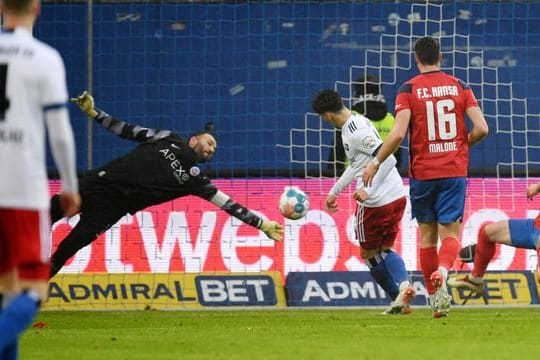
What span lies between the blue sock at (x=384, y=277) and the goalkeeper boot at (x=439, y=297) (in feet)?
3.61

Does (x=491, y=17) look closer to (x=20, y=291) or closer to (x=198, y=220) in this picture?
(x=198, y=220)

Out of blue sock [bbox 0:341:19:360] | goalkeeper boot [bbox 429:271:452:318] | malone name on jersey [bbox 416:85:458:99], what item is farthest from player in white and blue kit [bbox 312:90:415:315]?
blue sock [bbox 0:341:19:360]

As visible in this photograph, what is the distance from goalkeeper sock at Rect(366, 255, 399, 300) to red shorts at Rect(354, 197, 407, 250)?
128mm

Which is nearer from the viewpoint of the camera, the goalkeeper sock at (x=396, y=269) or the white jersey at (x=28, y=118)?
the white jersey at (x=28, y=118)

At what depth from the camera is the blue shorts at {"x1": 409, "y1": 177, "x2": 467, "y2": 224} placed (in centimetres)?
1202

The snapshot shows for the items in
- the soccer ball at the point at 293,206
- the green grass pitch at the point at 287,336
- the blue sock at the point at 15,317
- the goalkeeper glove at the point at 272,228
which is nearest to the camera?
the blue sock at the point at 15,317

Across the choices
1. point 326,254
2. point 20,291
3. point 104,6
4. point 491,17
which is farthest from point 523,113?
point 20,291

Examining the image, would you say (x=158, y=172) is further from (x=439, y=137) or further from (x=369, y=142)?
(x=439, y=137)

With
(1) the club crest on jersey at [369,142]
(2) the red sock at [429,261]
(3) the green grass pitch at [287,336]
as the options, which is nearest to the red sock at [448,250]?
(2) the red sock at [429,261]

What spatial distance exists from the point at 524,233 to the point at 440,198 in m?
0.79

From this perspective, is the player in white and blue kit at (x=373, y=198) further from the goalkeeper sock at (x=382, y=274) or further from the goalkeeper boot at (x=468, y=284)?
the goalkeeper boot at (x=468, y=284)

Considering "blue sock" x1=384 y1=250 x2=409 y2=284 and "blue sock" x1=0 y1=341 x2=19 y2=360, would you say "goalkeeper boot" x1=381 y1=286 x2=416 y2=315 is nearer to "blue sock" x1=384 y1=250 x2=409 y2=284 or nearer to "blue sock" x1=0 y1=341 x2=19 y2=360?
"blue sock" x1=384 y1=250 x2=409 y2=284

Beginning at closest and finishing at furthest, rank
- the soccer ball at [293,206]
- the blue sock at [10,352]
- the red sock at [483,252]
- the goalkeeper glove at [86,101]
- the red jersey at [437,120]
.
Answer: the blue sock at [10,352], the red jersey at [437,120], the goalkeeper glove at [86,101], the red sock at [483,252], the soccer ball at [293,206]

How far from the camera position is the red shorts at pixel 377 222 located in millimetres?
13078
